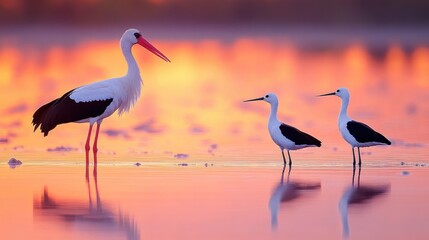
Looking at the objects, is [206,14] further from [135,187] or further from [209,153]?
[135,187]

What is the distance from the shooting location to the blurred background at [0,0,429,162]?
17.9 m

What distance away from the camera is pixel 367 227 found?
33.1ft

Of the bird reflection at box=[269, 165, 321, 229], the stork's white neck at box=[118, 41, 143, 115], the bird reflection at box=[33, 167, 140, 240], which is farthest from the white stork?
the bird reflection at box=[33, 167, 140, 240]

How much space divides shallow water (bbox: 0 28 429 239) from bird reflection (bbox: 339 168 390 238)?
0.04 ft

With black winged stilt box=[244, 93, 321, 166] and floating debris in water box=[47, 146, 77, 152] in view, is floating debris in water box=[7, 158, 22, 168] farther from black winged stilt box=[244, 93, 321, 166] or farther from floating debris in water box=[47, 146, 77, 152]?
black winged stilt box=[244, 93, 321, 166]

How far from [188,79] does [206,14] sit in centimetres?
2051

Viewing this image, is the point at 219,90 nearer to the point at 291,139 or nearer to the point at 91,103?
the point at 291,139

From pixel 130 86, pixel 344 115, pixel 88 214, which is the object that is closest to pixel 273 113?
pixel 344 115

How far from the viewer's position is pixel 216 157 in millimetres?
15656

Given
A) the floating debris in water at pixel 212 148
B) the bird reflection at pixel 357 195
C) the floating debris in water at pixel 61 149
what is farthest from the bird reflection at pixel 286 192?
the floating debris in water at pixel 61 149

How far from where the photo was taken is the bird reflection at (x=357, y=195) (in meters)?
11.1

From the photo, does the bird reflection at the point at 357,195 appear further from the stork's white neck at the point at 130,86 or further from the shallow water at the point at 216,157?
the stork's white neck at the point at 130,86

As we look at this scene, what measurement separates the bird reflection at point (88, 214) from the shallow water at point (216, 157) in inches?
0.7

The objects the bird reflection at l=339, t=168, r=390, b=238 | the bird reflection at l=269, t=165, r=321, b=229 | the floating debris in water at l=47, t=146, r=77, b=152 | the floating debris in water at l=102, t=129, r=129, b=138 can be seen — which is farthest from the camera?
the floating debris in water at l=102, t=129, r=129, b=138
